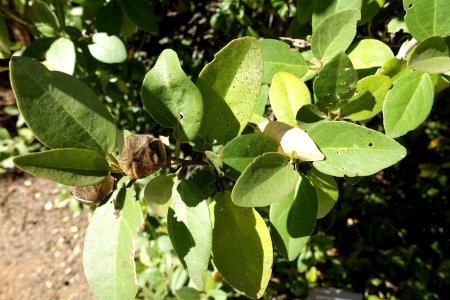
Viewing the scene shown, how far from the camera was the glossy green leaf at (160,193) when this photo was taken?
0.77 metres

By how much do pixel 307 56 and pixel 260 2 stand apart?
0.98 m

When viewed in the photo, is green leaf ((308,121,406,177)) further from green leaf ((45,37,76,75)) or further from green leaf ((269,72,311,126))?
green leaf ((45,37,76,75))

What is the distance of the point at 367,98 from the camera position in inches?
32.8

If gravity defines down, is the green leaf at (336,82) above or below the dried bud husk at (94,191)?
above

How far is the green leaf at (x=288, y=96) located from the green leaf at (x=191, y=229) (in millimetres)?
238

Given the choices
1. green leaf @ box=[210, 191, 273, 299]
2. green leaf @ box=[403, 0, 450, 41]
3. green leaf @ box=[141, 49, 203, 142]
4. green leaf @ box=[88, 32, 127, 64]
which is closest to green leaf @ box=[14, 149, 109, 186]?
green leaf @ box=[141, 49, 203, 142]

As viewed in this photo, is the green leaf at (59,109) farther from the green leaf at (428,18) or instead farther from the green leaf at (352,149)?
the green leaf at (428,18)

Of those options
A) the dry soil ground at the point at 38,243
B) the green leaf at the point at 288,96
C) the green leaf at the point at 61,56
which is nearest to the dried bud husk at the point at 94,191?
the green leaf at the point at 288,96

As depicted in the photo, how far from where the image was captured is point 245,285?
2.64 feet

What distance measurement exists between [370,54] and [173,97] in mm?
433

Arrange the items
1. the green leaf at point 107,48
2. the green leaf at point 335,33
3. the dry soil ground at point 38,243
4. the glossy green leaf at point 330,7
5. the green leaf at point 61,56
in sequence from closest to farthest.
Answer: the green leaf at point 335,33 → the glossy green leaf at point 330,7 → the green leaf at point 61,56 → the green leaf at point 107,48 → the dry soil ground at point 38,243

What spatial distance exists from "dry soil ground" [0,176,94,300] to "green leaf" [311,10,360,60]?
2.82m

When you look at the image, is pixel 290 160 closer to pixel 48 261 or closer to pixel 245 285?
pixel 245 285

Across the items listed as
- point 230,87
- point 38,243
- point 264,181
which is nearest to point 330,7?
point 230,87
